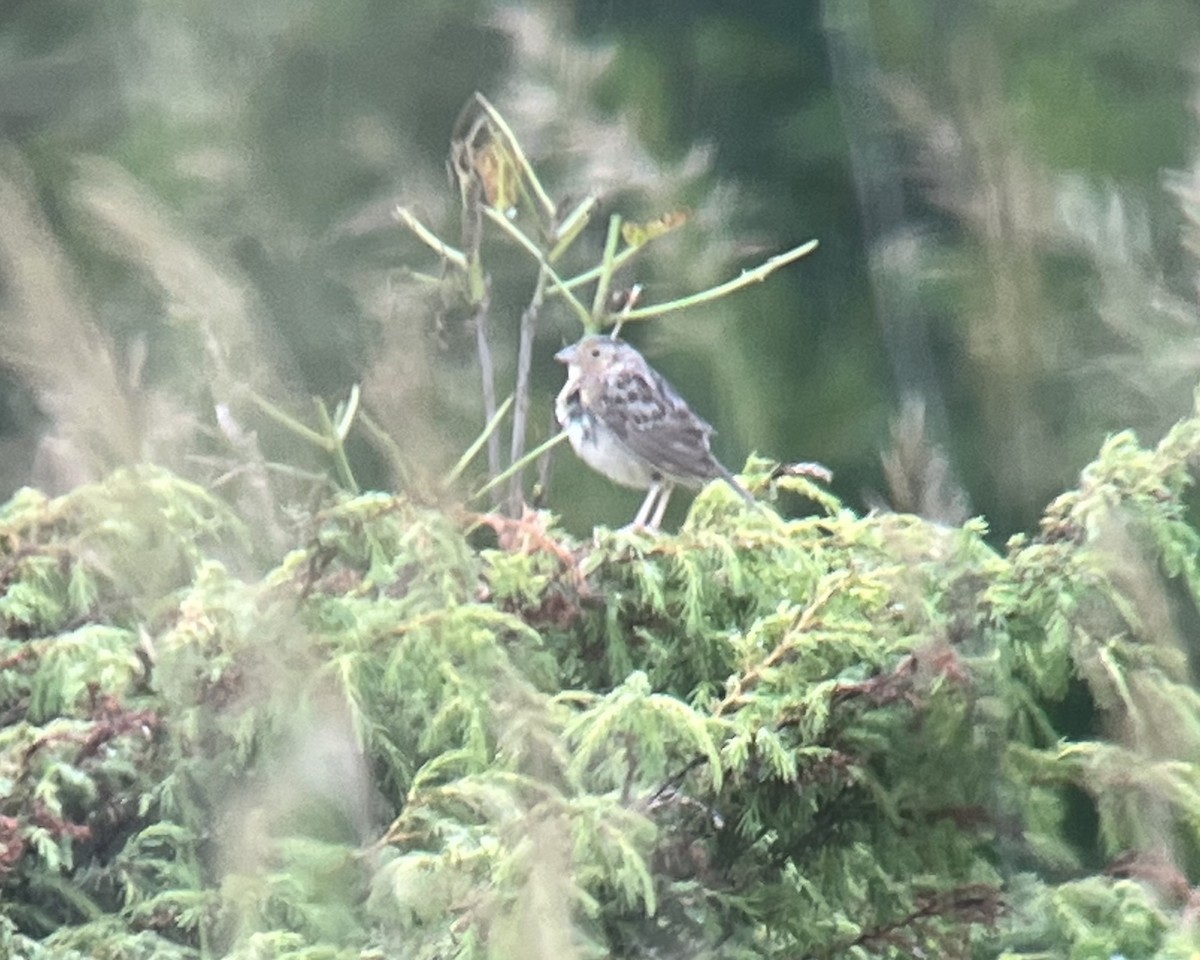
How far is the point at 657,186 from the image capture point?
0.76 meters

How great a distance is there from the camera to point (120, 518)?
61 centimetres

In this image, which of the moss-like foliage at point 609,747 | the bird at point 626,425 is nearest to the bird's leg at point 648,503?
the bird at point 626,425

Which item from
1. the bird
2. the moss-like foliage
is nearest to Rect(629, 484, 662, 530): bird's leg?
the bird

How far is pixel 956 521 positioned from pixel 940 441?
6cm

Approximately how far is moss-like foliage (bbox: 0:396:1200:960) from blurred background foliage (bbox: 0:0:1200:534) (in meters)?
0.10

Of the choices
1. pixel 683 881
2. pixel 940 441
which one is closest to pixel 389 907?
pixel 683 881

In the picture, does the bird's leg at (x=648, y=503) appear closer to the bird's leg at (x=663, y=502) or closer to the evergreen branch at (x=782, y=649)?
the bird's leg at (x=663, y=502)

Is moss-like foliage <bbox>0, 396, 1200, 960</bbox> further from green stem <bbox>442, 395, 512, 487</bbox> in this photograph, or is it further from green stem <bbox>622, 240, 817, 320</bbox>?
green stem <bbox>622, 240, 817, 320</bbox>

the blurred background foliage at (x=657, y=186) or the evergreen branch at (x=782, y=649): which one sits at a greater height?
the blurred background foliage at (x=657, y=186)

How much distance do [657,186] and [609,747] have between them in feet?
1.10

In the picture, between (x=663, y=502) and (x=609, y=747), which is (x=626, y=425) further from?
(x=609, y=747)

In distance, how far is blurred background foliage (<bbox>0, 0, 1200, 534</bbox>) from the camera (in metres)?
0.71

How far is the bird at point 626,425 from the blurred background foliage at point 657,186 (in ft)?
0.04

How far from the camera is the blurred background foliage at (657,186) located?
0.71 m
